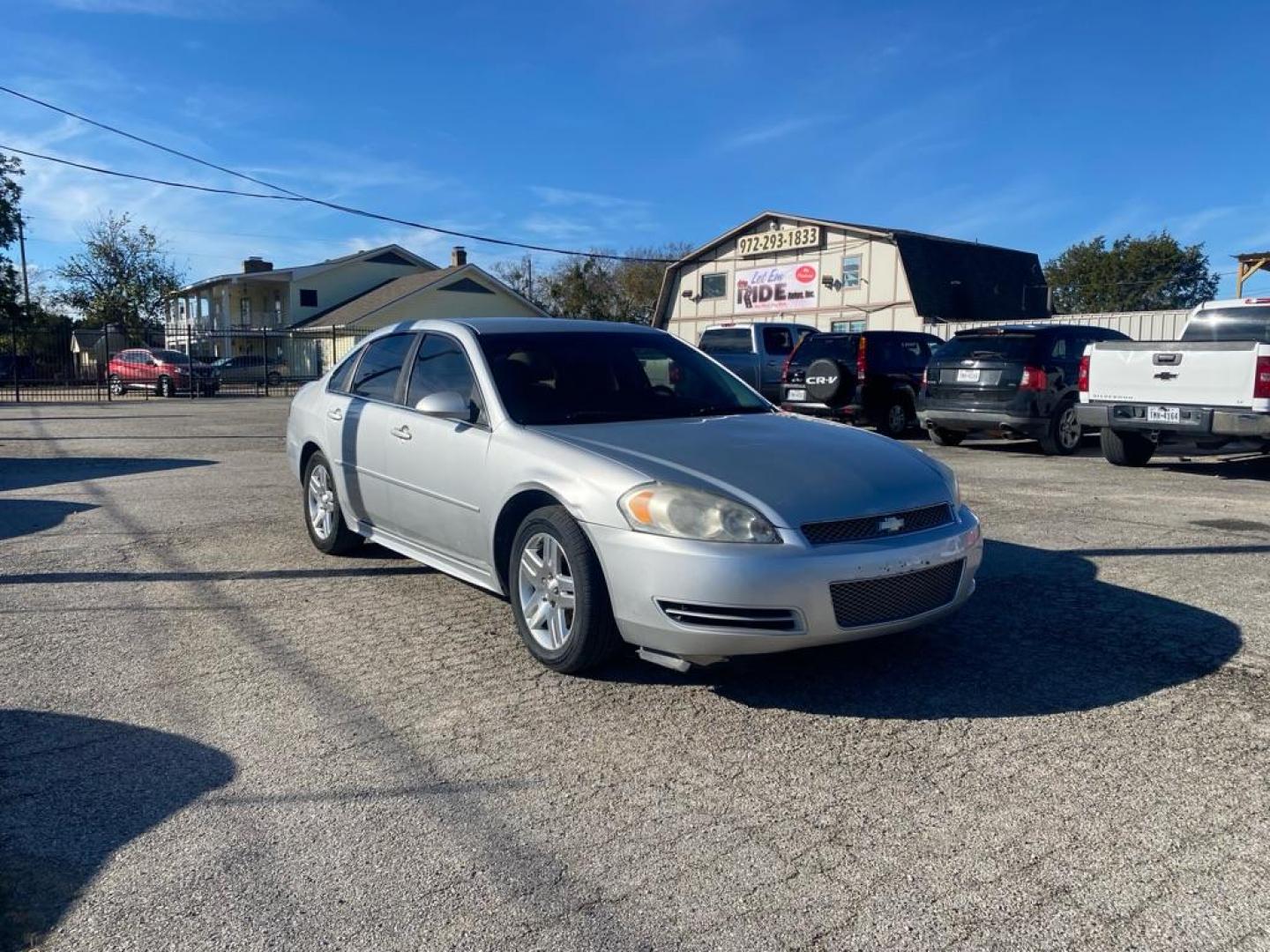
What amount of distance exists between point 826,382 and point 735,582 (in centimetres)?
1112

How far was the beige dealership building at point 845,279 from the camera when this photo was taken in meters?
33.6

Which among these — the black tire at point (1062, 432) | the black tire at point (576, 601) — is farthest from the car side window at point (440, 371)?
the black tire at point (1062, 432)

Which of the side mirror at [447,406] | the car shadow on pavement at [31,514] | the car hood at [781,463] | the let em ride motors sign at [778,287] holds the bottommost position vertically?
the car shadow on pavement at [31,514]

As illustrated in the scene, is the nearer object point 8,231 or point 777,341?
point 777,341

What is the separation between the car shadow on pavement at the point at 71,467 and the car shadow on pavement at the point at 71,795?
23.4 feet

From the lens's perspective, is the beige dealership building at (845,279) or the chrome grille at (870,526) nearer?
the chrome grille at (870,526)

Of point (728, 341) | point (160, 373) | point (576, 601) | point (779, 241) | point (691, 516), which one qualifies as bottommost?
point (576, 601)

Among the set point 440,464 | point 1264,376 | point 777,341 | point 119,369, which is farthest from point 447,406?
point 119,369

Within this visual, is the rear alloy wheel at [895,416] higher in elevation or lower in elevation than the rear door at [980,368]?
lower

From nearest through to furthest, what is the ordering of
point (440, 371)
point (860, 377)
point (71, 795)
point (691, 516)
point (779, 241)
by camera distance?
point (71, 795) < point (691, 516) < point (440, 371) < point (860, 377) < point (779, 241)

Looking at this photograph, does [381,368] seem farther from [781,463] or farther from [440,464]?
[781,463]

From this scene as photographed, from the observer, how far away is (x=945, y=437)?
14164mm

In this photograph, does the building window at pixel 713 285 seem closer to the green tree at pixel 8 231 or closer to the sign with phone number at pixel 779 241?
the sign with phone number at pixel 779 241

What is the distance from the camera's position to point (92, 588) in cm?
578
